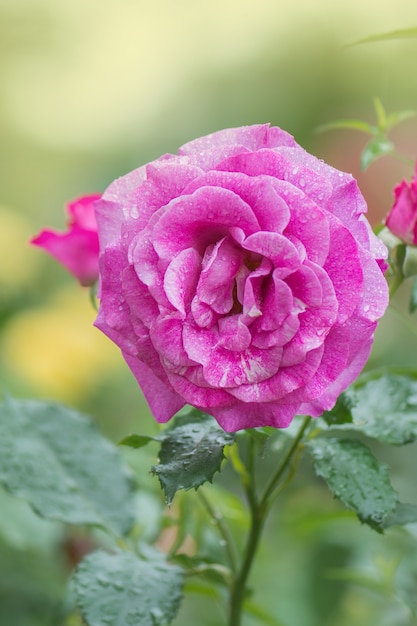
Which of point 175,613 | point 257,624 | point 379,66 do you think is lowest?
point 257,624

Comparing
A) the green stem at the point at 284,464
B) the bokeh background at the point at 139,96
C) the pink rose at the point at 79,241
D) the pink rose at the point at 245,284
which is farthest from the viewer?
the bokeh background at the point at 139,96

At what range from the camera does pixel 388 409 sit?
1.91 ft

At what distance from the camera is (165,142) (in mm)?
2451

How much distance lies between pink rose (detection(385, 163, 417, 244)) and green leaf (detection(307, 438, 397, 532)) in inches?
5.3

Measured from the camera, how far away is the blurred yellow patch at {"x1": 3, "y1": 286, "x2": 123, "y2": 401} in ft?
4.42

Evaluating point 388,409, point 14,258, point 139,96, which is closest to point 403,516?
point 388,409

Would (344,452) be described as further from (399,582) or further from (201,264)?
(399,582)

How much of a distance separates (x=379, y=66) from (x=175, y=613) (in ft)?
6.95

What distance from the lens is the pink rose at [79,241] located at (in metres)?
0.63

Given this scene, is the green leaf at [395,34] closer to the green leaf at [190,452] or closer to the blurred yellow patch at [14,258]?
the green leaf at [190,452]

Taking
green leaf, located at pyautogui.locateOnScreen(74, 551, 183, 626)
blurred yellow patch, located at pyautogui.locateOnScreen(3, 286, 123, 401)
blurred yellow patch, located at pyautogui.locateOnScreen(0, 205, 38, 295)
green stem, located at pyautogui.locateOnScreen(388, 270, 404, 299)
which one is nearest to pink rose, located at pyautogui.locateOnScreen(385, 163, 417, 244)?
green stem, located at pyautogui.locateOnScreen(388, 270, 404, 299)

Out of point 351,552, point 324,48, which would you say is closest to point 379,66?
point 324,48

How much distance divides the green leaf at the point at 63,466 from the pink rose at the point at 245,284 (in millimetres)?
259

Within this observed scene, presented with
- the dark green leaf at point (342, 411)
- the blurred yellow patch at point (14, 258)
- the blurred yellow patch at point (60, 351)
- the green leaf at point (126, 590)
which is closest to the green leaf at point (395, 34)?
the dark green leaf at point (342, 411)
